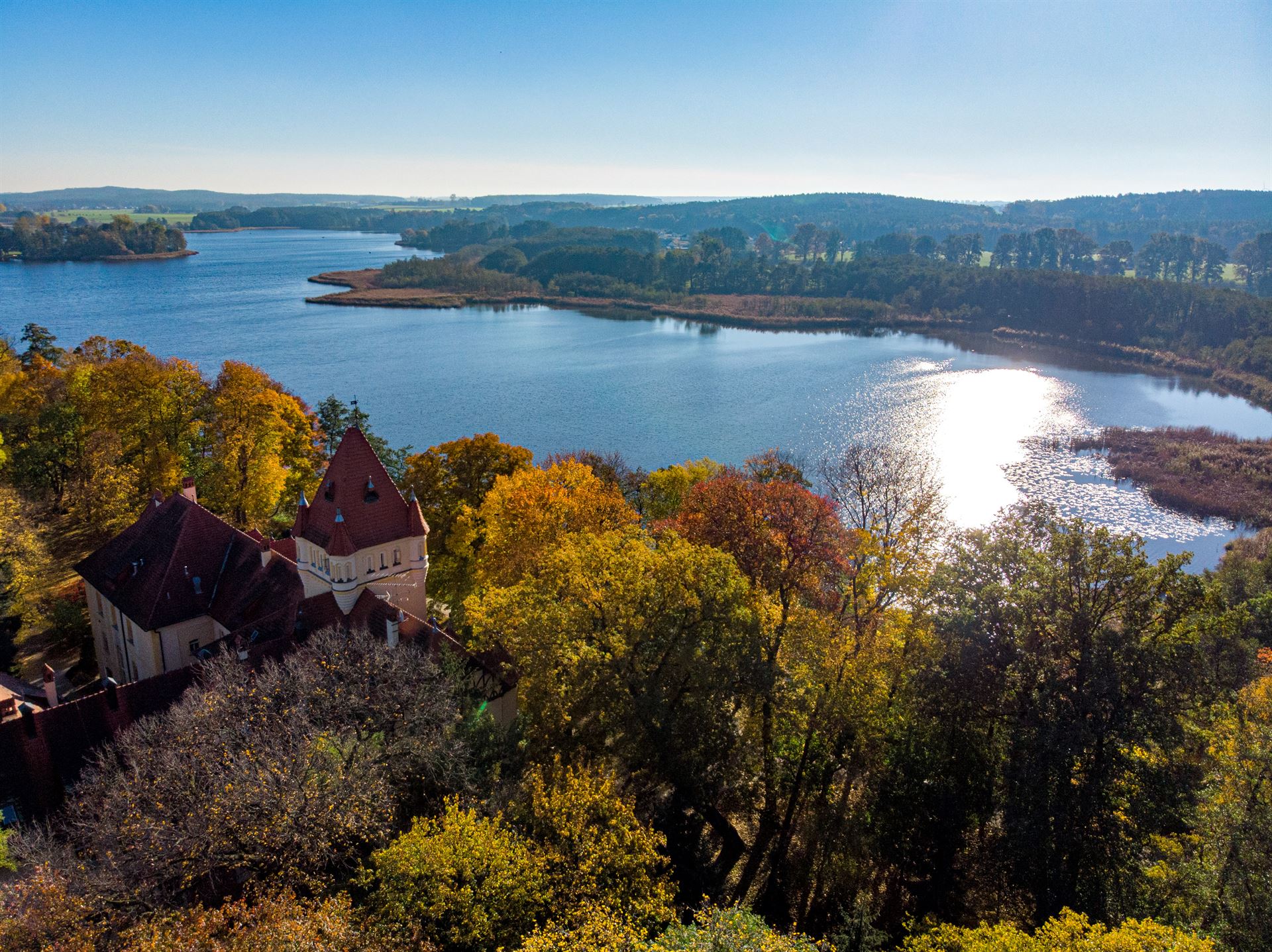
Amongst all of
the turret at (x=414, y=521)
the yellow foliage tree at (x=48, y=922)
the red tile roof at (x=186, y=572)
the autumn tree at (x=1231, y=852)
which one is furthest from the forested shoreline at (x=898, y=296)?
the yellow foliage tree at (x=48, y=922)

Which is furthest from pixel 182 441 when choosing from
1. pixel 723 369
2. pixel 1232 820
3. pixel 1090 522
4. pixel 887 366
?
pixel 887 366

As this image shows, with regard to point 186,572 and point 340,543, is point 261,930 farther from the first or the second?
point 186,572

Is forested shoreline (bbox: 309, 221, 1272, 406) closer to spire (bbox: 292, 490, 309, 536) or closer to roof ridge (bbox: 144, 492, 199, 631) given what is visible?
spire (bbox: 292, 490, 309, 536)

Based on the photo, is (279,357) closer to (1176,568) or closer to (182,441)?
(182,441)

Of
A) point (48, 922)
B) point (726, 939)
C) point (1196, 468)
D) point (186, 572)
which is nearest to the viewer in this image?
point (726, 939)

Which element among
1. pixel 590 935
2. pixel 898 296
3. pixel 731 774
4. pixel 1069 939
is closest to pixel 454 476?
pixel 731 774

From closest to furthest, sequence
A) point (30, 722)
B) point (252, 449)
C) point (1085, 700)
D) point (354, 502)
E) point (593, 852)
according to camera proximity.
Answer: point (593, 852) → point (1085, 700) → point (30, 722) → point (354, 502) → point (252, 449)
